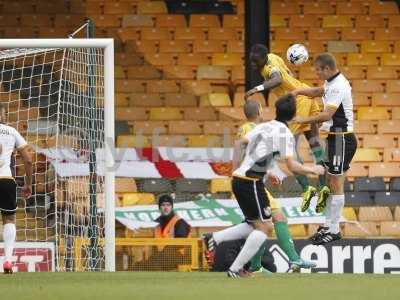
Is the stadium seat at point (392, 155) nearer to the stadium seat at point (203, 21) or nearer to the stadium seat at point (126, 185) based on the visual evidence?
the stadium seat at point (203, 21)

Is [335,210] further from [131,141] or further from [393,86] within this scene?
[393,86]

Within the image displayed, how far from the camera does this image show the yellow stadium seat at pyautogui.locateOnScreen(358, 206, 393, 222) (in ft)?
63.7

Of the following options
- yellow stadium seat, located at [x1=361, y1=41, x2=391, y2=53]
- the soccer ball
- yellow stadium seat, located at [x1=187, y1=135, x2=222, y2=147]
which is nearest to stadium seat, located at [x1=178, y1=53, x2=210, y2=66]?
yellow stadium seat, located at [x1=187, y1=135, x2=222, y2=147]

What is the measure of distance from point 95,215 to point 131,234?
9.26ft

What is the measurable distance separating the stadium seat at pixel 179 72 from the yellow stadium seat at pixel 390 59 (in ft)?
10.6

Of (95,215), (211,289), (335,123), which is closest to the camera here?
(211,289)

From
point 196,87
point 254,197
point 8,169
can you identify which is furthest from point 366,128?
point 254,197

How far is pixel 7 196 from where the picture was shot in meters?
14.2

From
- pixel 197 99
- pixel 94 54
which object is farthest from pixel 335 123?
pixel 197 99

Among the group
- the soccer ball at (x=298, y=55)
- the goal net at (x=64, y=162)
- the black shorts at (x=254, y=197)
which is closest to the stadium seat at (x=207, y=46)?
the goal net at (x=64, y=162)

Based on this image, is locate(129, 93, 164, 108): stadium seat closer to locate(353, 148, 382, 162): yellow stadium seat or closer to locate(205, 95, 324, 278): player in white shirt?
locate(353, 148, 382, 162): yellow stadium seat

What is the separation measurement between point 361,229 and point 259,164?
22.3 feet

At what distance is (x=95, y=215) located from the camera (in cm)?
1602

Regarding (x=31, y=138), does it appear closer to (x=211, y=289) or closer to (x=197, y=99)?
(x=197, y=99)
